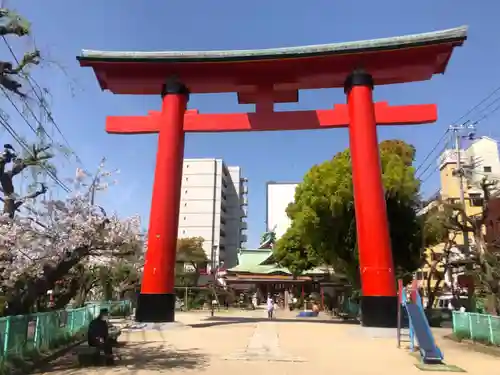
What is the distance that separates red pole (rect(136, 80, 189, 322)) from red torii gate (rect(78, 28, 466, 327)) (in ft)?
0.12

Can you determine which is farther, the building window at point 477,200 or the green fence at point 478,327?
the building window at point 477,200

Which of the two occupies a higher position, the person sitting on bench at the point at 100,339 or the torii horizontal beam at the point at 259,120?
the torii horizontal beam at the point at 259,120

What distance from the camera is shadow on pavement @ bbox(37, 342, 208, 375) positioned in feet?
28.7

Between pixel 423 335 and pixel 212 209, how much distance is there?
228 feet

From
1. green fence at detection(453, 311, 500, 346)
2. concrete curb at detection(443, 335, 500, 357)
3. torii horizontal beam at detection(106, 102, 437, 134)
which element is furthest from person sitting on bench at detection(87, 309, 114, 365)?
torii horizontal beam at detection(106, 102, 437, 134)

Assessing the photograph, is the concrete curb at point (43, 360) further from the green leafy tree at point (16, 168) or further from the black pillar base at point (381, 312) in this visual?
the black pillar base at point (381, 312)

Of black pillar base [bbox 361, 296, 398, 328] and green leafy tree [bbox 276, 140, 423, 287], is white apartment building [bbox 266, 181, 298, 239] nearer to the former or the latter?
green leafy tree [bbox 276, 140, 423, 287]

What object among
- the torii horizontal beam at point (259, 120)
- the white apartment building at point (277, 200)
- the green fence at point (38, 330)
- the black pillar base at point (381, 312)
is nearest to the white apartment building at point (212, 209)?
the white apartment building at point (277, 200)

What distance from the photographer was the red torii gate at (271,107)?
52.5ft

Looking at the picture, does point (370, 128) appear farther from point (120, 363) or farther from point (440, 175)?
point (440, 175)

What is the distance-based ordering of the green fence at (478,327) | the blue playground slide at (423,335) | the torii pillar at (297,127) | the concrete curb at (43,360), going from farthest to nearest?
the torii pillar at (297,127) < the green fence at (478,327) < the blue playground slide at (423,335) < the concrete curb at (43,360)

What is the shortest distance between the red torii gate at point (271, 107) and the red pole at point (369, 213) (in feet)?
0.11

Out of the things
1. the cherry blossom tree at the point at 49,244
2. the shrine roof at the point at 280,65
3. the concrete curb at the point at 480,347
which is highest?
the shrine roof at the point at 280,65

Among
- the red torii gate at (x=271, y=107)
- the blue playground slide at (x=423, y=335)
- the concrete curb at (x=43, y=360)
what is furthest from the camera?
the red torii gate at (x=271, y=107)
